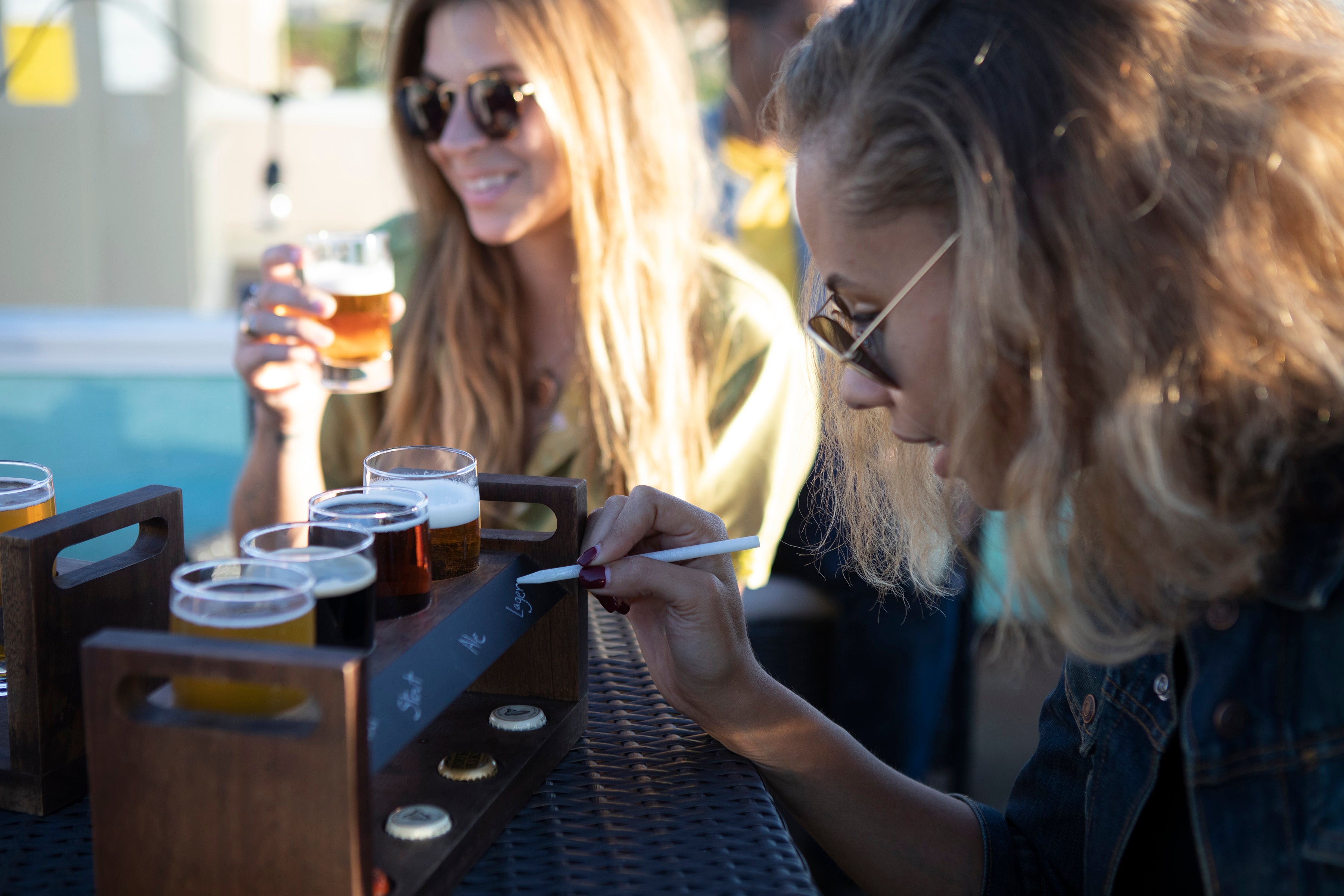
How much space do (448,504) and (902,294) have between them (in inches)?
21.4

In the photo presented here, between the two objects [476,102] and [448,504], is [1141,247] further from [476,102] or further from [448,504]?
[476,102]

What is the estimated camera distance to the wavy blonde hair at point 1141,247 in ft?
3.36

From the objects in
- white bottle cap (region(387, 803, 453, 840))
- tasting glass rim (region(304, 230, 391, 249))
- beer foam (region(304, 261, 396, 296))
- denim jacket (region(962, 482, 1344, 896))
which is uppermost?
tasting glass rim (region(304, 230, 391, 249))

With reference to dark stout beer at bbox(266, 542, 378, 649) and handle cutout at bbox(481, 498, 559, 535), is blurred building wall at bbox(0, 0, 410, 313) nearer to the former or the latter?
handle cutout at bbox(481, 498, 559, 535)

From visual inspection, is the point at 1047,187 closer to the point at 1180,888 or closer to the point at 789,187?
the point at 1180,888

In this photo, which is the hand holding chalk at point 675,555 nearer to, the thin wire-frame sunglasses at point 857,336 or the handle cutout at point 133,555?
the thin wire-frame sunglasses at point 857,336

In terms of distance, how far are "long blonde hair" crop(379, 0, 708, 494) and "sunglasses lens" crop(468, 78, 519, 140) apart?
0.23 feet

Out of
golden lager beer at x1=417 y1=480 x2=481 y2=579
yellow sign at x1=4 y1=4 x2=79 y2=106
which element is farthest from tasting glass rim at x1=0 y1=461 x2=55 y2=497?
yellow sign at x1=4 y1=4 x2=79 y2=106

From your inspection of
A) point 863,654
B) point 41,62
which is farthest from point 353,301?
point 41,62

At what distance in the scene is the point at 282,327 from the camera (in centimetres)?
219

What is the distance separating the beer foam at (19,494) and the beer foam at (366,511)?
36cm

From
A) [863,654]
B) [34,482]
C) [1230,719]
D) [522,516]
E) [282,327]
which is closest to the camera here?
[1230,719]

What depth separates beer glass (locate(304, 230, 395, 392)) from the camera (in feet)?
7.31

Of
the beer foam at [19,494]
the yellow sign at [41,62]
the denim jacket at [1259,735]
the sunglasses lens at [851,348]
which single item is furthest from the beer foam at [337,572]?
the yellow sign at [41,62]
